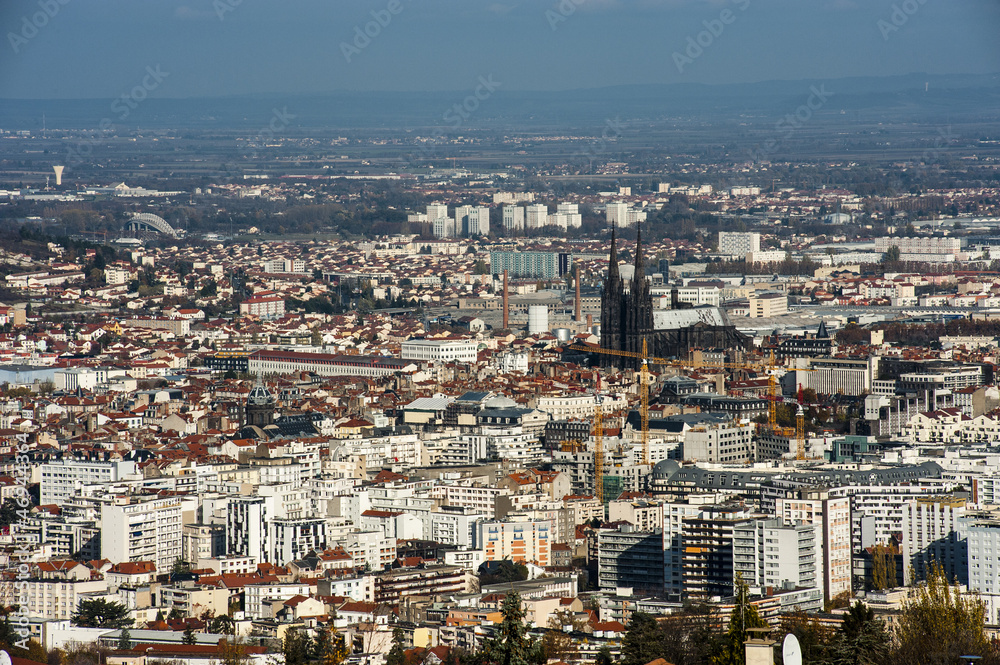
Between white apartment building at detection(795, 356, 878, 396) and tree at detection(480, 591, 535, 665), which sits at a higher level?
tree at detection(480, 591, 535, 665)

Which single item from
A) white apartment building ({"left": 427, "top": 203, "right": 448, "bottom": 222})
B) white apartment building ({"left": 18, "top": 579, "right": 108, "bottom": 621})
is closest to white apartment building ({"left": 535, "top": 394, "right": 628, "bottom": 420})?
white apartment building ({"left": 18, "top": 579, "right": 108, "bottom": 621})

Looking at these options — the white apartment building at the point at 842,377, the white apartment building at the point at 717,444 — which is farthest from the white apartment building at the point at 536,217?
the white apartment building at the point at 717,444

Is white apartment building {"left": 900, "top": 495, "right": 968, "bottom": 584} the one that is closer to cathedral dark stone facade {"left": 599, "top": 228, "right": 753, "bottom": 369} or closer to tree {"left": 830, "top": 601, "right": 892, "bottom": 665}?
tree {"left": 830, "top": 601, "right": 892, "bottom": 665}

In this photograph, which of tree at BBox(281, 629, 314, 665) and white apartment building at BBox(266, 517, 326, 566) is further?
white apartment building at BBox(266, 517, 326, 566)

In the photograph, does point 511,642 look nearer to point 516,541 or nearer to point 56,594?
point 56,594

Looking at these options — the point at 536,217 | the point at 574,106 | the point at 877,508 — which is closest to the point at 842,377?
the point at 877,508

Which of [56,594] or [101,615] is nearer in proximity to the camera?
[101,615]
